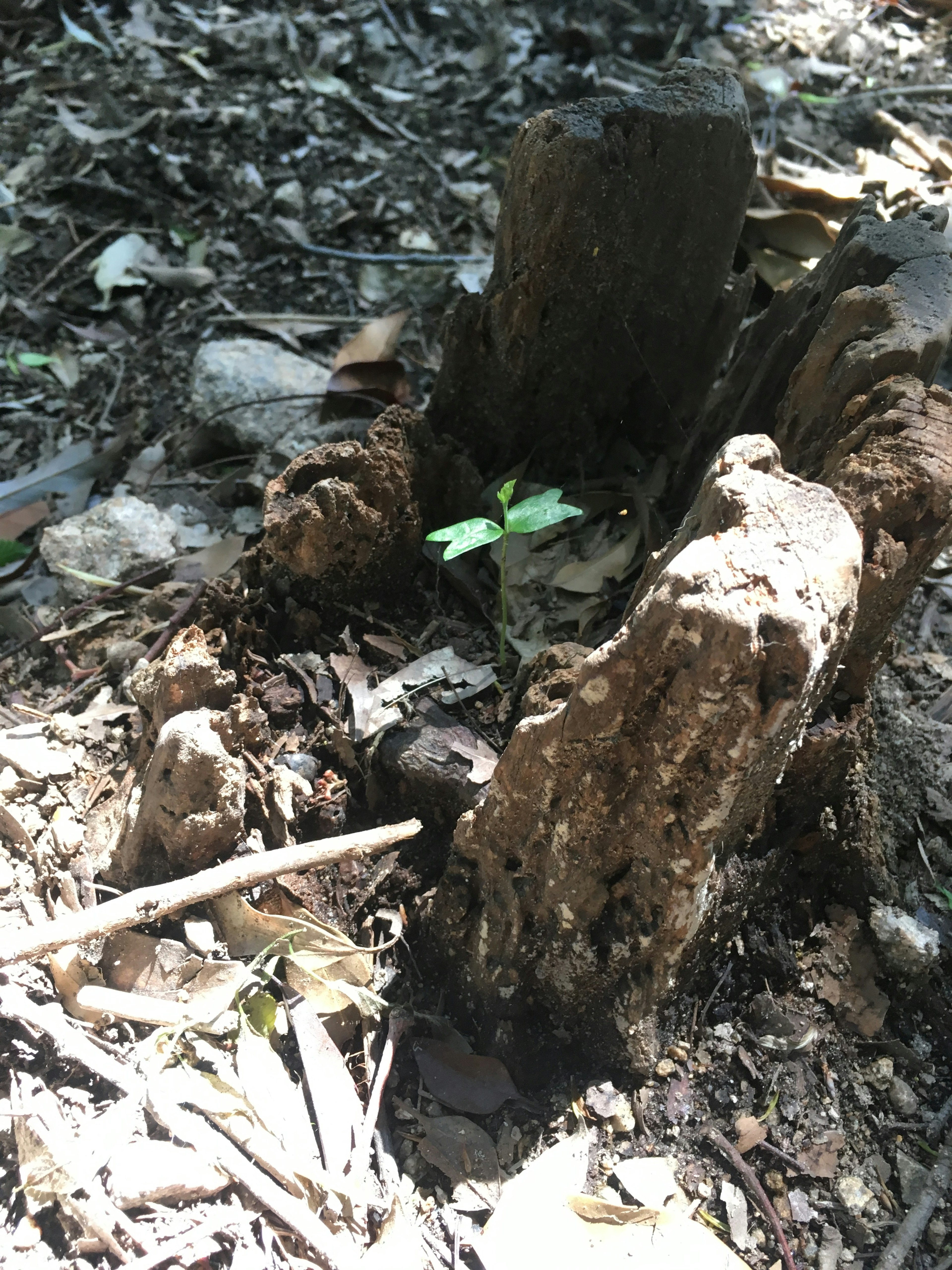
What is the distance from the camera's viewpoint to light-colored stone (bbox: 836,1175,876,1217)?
74.6 inches

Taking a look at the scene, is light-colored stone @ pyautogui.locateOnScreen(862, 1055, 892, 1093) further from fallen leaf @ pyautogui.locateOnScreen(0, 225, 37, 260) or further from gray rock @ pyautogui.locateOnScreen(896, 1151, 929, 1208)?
fallen leaf @ pyautogui.locateOnScreen(0, 225, 37, 260)

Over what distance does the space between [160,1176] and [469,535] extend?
1.39 m

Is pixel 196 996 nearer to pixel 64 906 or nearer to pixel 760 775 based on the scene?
pixel 64 906

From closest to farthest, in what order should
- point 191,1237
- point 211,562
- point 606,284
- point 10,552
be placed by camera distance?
1. point 191,1237
2. point 606,284
3. point 211,562
4. point 10,552

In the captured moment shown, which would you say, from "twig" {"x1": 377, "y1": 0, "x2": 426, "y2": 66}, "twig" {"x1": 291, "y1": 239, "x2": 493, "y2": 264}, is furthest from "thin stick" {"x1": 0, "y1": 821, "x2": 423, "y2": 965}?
"twig" {"x1": 377, "y1": 0, "x2": 426, "y2": 66}

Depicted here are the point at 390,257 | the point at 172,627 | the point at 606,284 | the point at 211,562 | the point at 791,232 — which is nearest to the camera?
the point at 606,284

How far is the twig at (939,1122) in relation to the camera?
6.52ft

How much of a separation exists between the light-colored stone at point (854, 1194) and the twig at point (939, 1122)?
0.18 meters

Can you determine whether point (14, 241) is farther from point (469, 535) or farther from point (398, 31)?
point (469, 535)

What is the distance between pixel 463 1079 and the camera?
Answer: 1988 millimetres

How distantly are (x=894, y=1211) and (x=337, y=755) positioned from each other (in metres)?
1.49

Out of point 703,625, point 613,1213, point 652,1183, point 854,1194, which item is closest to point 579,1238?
point 613,1213

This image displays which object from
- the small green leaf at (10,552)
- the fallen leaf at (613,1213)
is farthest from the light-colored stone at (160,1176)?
the small green leaf at (10,552)

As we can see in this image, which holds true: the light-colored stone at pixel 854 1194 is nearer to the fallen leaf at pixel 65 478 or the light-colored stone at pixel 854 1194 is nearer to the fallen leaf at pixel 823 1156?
the fallen leaf at pixel 823 1156
